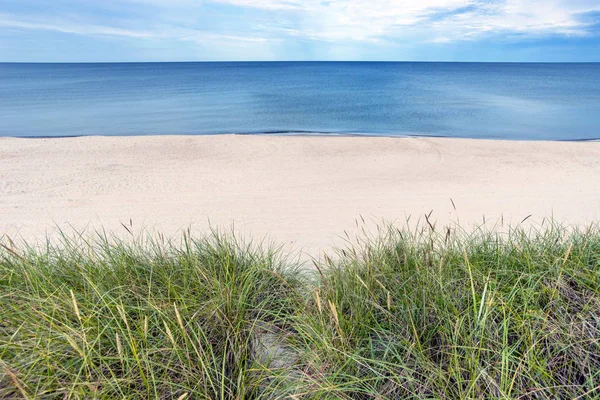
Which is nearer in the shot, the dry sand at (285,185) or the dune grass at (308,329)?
the dune grass at (308,329)

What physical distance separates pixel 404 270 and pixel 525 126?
19484 millimetres

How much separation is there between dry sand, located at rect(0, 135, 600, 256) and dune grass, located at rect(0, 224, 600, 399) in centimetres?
118

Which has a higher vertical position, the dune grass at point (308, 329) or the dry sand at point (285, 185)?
the dune grass at point (308, 329)

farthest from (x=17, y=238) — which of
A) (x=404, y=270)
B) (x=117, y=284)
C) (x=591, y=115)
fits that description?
(x=591, y=115)

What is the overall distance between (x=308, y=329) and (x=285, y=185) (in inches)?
214

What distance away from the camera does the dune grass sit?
6.23 feet

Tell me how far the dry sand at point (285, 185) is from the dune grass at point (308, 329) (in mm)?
1183

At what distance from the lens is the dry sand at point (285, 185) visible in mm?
5824

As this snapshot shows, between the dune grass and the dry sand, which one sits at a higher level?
the dune grass

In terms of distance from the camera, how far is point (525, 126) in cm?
1934

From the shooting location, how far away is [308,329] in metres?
2.29

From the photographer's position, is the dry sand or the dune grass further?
the dry sand

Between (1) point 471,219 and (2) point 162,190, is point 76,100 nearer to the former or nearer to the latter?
(2) point 162,190

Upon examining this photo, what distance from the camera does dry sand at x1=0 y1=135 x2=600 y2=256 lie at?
5.82 metres
